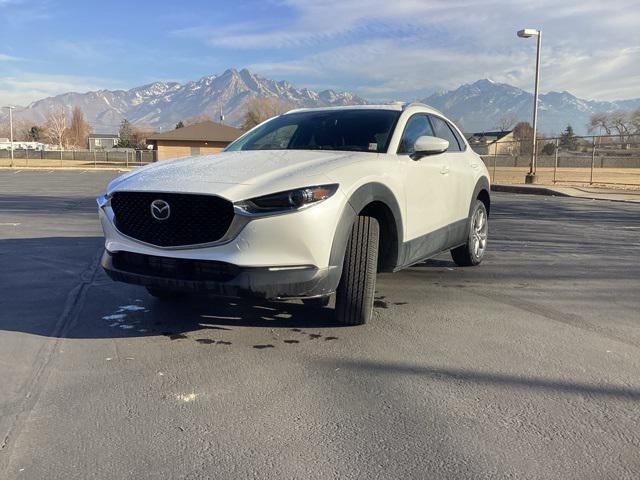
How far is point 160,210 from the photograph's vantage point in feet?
12.4

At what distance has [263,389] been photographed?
3273mm

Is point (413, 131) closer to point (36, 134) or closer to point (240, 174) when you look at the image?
point (240, 174)

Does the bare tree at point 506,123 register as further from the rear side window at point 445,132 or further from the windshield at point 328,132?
the windshield at point 328,132

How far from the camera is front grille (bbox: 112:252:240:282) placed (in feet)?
11.8

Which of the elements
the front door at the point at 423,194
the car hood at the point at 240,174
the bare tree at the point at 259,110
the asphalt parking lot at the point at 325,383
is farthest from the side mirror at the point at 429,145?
the bare tree at the point at 259,110

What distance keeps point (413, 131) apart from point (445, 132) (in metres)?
1.00

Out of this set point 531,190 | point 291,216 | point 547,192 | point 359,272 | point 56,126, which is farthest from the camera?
point 56,126

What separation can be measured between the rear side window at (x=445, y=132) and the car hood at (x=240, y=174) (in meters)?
1.63

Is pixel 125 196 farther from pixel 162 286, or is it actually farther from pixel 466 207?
pixel 466 207

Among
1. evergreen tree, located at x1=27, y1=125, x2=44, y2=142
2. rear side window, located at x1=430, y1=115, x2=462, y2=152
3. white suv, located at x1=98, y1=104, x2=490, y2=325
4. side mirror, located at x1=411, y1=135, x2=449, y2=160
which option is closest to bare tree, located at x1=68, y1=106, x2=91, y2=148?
evergreen tree, located at x1=27, y1=125, x2=44, y2=142

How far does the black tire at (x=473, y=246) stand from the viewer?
6219 millimetres

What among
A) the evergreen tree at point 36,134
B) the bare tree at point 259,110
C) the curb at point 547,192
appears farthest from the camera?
the evergreen tree at point 36,134

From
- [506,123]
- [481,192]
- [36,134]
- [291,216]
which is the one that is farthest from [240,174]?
[36,134]

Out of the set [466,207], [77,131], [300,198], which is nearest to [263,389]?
[300,198]
